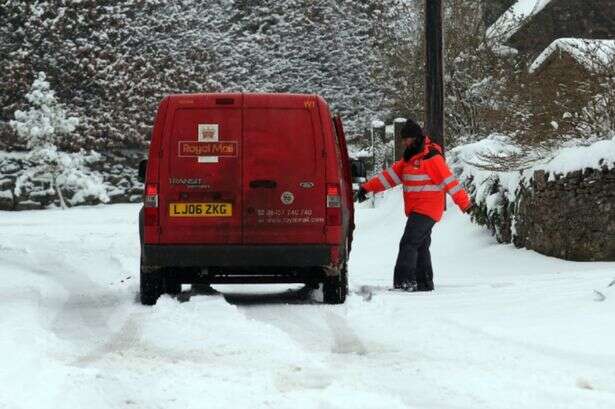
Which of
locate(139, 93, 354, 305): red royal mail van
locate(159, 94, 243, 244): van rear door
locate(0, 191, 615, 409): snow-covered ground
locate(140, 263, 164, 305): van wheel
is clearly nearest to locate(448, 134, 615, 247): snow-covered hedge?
locate(0, 191, 615, 409): snow-covered ground

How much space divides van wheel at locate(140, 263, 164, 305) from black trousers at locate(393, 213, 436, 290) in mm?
2589

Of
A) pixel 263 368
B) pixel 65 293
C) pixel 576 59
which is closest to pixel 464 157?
pixel 576 59

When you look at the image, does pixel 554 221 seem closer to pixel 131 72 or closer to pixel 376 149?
pixel 376 149

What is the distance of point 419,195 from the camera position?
1166 centimetres

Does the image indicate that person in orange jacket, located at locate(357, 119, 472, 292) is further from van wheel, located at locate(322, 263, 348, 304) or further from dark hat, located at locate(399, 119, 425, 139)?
van wheel, located at locate(322, 263, 348, 304)

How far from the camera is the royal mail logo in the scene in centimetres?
973

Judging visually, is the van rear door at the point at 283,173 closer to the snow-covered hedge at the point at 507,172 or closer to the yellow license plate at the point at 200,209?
the yellow license plate at the point at 200,209

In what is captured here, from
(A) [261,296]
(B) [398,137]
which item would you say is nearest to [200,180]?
(A) [261,296]

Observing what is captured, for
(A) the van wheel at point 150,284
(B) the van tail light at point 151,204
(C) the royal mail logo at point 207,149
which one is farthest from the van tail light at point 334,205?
(A) the van wheel at point 150,284

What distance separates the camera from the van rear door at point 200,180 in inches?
383

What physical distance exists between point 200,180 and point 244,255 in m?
0.73

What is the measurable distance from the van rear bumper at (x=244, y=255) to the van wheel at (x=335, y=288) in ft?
1.31

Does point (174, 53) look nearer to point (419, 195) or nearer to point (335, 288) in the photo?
point (419, 195)

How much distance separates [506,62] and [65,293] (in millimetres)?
15946
